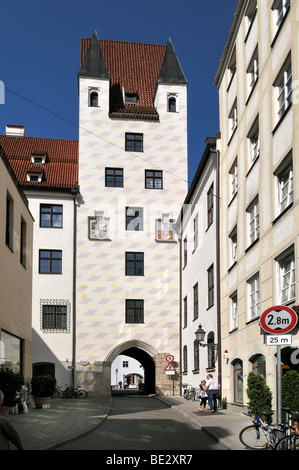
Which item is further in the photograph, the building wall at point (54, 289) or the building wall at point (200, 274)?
the building wall at point (54, 289)

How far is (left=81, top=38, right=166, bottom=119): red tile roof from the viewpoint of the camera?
4169cm

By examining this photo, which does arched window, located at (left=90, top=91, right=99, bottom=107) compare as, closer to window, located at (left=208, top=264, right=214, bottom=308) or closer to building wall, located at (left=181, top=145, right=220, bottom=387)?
building wall, located at (left=181, top=145, right=220, bottom=387)

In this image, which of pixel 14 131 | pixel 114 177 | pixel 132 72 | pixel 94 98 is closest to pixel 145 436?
pixel 114 177

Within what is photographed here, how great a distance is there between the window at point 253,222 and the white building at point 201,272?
469cm

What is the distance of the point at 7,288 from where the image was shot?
20.7m

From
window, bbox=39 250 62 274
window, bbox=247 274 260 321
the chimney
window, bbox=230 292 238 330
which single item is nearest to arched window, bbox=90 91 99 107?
the chimney

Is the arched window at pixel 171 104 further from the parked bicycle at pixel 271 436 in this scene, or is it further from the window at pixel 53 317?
the parked bicycle at pixel 271 436

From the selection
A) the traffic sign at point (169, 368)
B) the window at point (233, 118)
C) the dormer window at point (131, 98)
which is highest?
the dormer window at point (131, 98)

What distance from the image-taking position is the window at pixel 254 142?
2041cm

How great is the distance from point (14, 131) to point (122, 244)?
14789 millimetres

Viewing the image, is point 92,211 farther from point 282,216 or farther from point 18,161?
point 282,216

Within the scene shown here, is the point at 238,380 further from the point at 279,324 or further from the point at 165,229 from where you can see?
the point at 165,229

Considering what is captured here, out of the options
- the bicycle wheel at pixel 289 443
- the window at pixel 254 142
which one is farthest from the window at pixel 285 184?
the bicycle wheel at pixel 289 443

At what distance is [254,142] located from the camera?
2127cm
